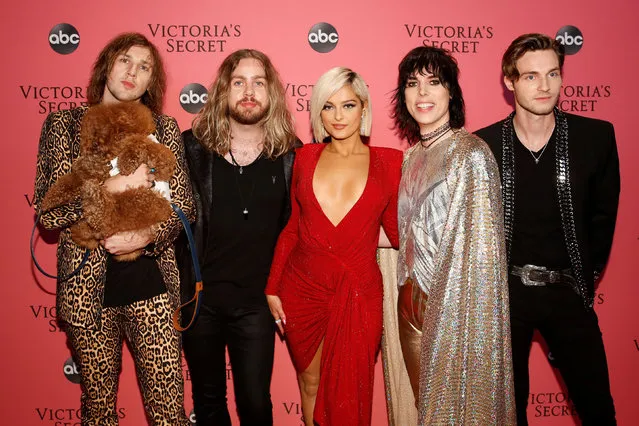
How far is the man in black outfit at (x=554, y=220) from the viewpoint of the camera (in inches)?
98.6

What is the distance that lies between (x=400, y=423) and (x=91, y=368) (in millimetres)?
1664

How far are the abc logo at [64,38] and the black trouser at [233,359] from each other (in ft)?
6.76

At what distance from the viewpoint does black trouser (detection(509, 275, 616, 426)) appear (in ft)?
8.19

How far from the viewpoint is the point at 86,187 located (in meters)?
2.15

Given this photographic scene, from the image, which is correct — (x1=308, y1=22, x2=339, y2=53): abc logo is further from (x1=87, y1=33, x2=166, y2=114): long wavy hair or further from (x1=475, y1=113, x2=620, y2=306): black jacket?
Answer: (x1=475, y1=113, x2=620, y2=306): black jacket

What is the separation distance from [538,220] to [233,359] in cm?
184

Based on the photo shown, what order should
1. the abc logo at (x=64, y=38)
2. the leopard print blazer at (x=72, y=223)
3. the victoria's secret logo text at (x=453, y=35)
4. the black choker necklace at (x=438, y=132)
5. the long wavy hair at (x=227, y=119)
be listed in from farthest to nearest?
the victoria's secret logo text at (x=453, y=35)
the abc logo at (x=64, y=38)
the long wavy hair at (x=227, y=119)
the black choker necklace at (x=438, y=132)
the leopard print blazer at (x=72, y=223)

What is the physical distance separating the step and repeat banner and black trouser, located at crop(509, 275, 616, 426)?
123 centimetres

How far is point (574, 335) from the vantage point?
8.23ft

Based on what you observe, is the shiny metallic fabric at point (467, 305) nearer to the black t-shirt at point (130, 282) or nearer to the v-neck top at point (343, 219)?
the v-neck top at point (343, 219)

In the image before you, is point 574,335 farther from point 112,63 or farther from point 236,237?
point 112,63

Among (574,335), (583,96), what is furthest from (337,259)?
(583,96)

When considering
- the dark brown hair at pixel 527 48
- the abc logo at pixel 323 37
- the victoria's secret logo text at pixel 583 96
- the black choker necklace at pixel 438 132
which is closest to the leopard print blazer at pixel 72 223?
the black choker necklace at pixel 438 132

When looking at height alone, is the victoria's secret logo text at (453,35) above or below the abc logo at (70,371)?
above
